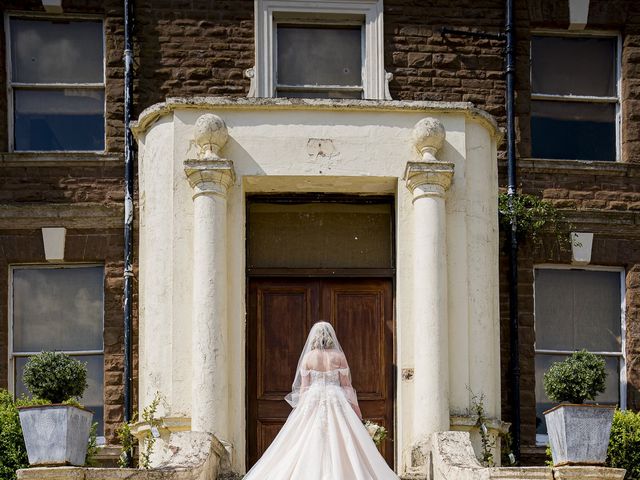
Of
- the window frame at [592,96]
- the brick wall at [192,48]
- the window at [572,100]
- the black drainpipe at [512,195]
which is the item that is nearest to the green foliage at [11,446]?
the brick wall at [192,48]

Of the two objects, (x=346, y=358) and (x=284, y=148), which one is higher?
(x=284, y=148)

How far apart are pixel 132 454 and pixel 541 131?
6246mm

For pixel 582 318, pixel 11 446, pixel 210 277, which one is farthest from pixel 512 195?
pixel 11 446

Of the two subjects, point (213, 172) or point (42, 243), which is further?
point (42, 243)

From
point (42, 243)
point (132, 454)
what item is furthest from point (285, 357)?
point (42, 243)

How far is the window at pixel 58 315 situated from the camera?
16.8 meters

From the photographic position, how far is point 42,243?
1686cm

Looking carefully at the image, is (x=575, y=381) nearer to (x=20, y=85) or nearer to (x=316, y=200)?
(x=316, y=200)

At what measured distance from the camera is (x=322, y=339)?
47.4ft

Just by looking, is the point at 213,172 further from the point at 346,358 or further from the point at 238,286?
the point at 346,358

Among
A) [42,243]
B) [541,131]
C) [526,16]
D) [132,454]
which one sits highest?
[526,16]

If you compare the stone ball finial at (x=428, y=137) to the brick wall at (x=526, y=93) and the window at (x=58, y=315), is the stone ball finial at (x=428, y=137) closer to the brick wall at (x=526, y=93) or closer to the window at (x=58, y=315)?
the brick wall at (x=526, y=93)

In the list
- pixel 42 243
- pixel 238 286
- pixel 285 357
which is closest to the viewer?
pixel 238 286

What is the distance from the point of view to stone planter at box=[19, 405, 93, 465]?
12.6 meters
